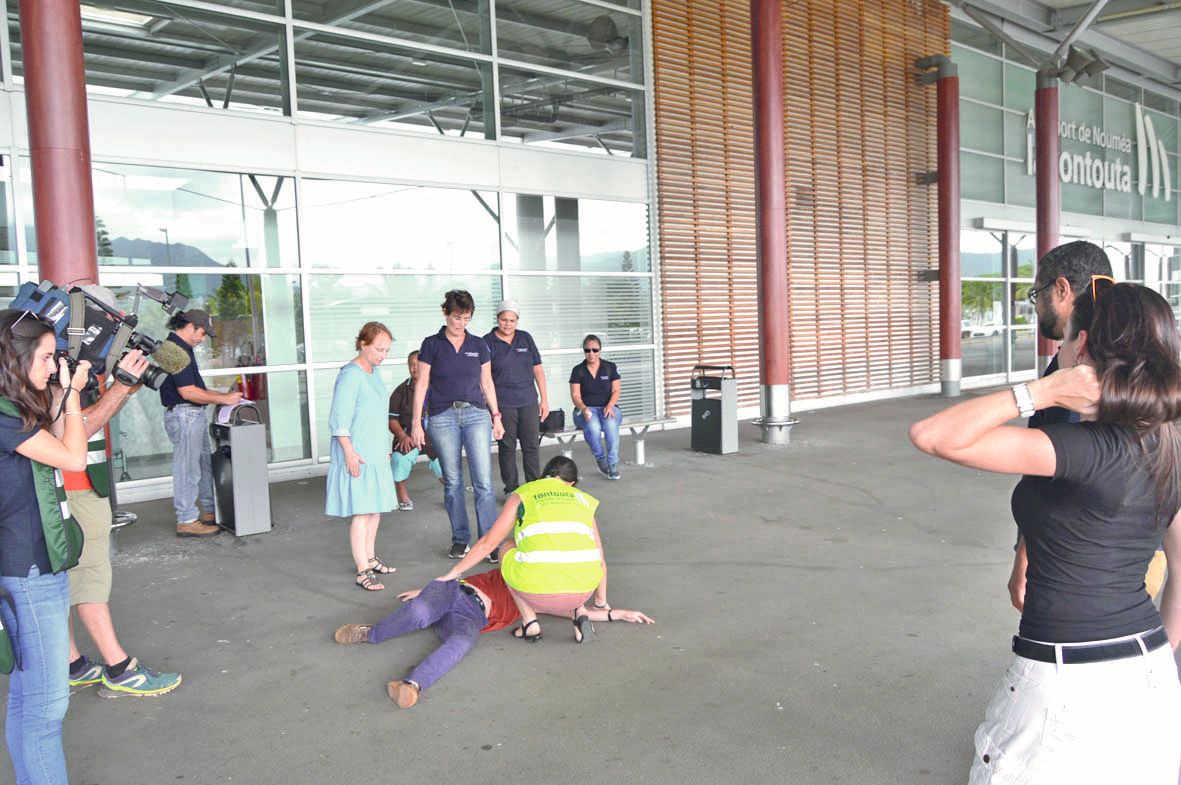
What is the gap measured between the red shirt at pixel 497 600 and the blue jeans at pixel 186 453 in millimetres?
3259

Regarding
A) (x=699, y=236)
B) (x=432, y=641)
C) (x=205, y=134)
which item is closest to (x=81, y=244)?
(x=205, y=134)

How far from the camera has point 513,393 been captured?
22.7ft

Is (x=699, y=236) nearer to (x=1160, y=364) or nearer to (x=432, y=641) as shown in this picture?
(x=432, y=641)

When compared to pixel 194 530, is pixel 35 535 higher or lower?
higher

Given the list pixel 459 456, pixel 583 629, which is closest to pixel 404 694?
pixel 583 629

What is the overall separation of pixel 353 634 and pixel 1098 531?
340 centimetres

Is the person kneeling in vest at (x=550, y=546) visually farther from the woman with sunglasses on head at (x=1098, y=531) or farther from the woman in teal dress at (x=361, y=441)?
the woman with sunglasses on head at (x=1098, y=531)

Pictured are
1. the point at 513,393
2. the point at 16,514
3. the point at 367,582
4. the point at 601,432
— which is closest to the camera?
the point at 16,514

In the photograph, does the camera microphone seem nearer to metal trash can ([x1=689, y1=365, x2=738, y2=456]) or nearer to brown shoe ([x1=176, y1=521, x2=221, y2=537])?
brown shoe ([x1=176, y1=521, x2=221, y2=537])

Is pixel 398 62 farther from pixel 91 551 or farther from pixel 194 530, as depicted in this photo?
pixel 91 551

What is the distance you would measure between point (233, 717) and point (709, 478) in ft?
18.3

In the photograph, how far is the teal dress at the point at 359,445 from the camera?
16.6 feet

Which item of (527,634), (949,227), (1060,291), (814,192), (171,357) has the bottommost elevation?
(527,634)

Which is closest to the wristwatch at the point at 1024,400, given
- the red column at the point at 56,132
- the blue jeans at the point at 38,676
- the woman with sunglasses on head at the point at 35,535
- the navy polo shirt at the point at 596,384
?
the woman with sunglasses on head at the point at 35,535
